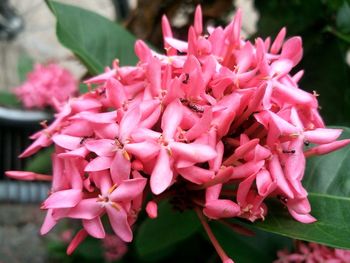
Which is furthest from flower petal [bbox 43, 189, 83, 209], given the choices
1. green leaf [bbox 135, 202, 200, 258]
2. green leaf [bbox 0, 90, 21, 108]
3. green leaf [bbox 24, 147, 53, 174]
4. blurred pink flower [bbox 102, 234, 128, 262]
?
green leaf [bbox 0, 90, 21, 108]

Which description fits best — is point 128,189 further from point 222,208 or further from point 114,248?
point 114,248

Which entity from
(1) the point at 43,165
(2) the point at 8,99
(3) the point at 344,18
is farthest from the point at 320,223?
(2) the point at 8,99

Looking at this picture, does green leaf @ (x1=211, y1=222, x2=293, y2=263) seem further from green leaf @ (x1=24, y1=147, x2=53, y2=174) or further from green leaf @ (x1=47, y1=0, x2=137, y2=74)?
green leaf @ (x1=24, y1=147, x2=53, y2=174)

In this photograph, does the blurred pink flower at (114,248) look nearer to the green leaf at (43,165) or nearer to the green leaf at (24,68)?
the green leaf at (43,165)

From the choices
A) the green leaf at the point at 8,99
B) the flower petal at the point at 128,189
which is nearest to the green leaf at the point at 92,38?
the flower petal at the point at 128,189

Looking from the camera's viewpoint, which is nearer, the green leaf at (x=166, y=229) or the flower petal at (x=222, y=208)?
the flower petal at (x=222, y=208)

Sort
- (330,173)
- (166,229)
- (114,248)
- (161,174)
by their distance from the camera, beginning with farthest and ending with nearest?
(114,248), (166,229), (330,173), (161,174)
